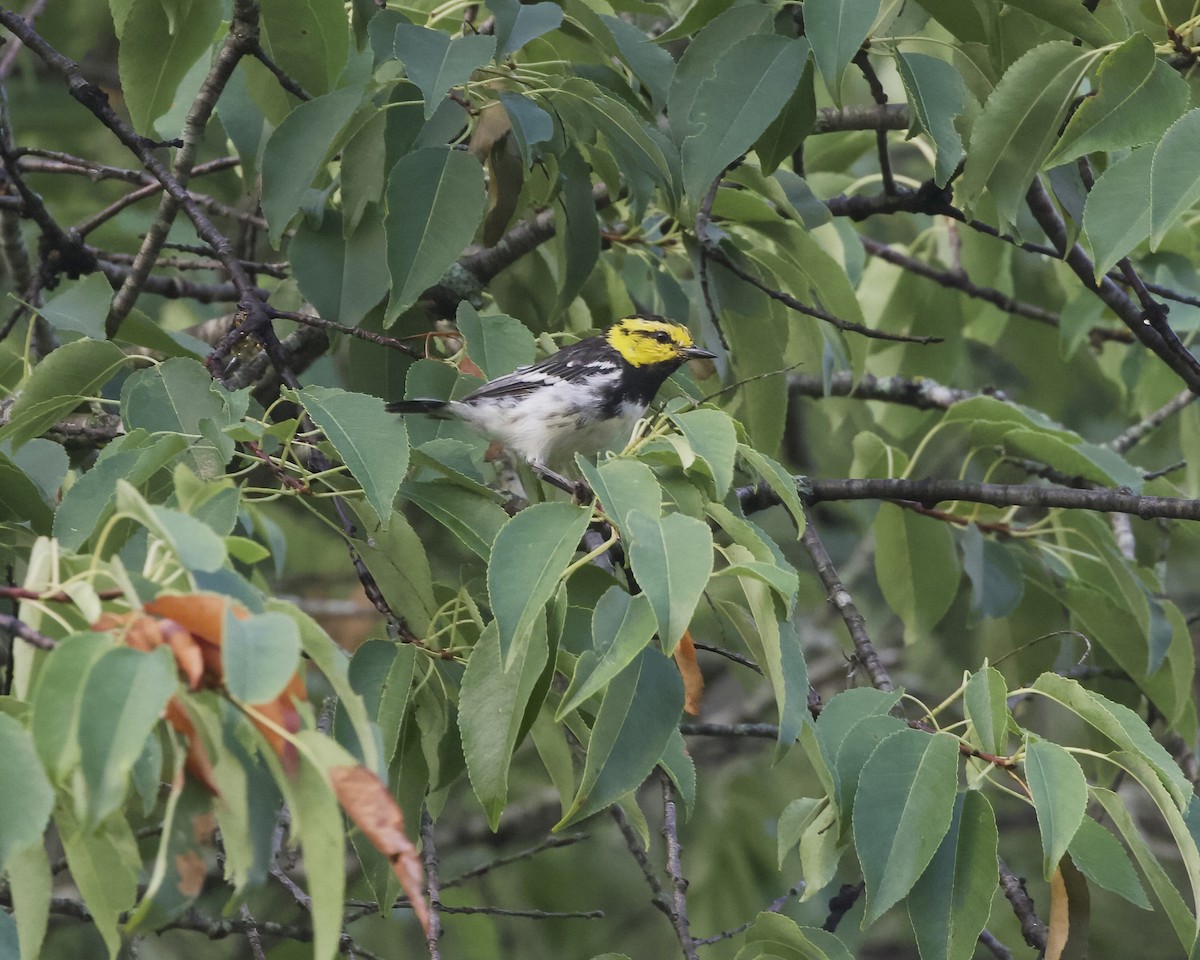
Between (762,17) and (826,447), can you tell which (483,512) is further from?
(826,447)

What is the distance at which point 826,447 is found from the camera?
6.90m

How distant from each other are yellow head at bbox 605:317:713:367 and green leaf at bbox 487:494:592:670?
2624 millimetres

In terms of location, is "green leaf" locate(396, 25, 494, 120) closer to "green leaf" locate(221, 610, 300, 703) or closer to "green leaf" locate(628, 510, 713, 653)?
"green leaf" locate(628, 510, 713, 653)

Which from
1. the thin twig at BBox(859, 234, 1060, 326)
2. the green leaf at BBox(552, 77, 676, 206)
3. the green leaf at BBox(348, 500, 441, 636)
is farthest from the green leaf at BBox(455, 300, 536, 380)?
the thin twig at BBox(859, 234, 1060, 326)

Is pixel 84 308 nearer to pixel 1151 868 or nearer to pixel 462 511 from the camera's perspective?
pixel 462 511

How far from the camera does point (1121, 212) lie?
2.65 m

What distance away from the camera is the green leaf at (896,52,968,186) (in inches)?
121

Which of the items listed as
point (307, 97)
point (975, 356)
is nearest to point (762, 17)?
point (307, 97)

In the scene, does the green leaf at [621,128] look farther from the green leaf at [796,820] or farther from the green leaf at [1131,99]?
the green leaf at [796,820]

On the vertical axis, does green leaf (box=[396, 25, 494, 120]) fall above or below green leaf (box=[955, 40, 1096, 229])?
above

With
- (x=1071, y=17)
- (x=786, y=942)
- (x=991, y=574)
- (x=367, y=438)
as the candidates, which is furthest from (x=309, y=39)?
(x=991, y=574)

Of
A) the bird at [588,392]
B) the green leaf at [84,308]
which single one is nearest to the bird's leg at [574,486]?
the bird at [588,392]

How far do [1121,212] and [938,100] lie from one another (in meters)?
0.61

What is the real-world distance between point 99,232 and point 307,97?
2.32 meters
